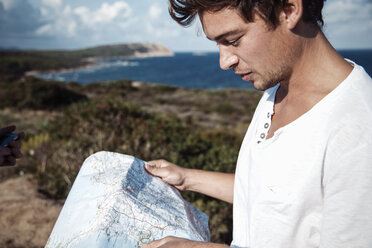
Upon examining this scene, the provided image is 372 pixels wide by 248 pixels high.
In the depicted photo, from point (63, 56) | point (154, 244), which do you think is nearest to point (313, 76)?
point (154, 244)

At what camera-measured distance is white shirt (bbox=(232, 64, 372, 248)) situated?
858 mm

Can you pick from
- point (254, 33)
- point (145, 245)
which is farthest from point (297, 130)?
point (145, 245)

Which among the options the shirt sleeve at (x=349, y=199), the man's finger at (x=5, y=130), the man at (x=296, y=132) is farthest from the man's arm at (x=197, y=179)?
the man's finger at (x=5, y=130)

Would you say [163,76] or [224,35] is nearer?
[224,35]

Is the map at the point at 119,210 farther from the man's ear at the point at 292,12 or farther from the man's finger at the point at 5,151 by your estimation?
the man's ear at the point at 292,12

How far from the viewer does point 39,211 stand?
3.74 meters

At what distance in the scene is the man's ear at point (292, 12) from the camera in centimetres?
112

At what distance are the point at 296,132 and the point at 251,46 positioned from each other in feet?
1.51

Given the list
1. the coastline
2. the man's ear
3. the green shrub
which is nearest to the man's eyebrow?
the man's ear

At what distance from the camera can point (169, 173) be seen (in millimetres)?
1718

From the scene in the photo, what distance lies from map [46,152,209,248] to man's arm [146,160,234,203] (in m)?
0.07

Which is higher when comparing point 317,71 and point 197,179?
point 317,71

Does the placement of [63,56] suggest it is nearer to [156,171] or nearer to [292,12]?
[156,171]

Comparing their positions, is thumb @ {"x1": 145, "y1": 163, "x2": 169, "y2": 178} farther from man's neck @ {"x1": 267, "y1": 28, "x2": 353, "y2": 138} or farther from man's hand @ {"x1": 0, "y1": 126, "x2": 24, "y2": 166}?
man's hand @ {"x1": 0, "y1": 126, "x2": 24, "y2": 166}
